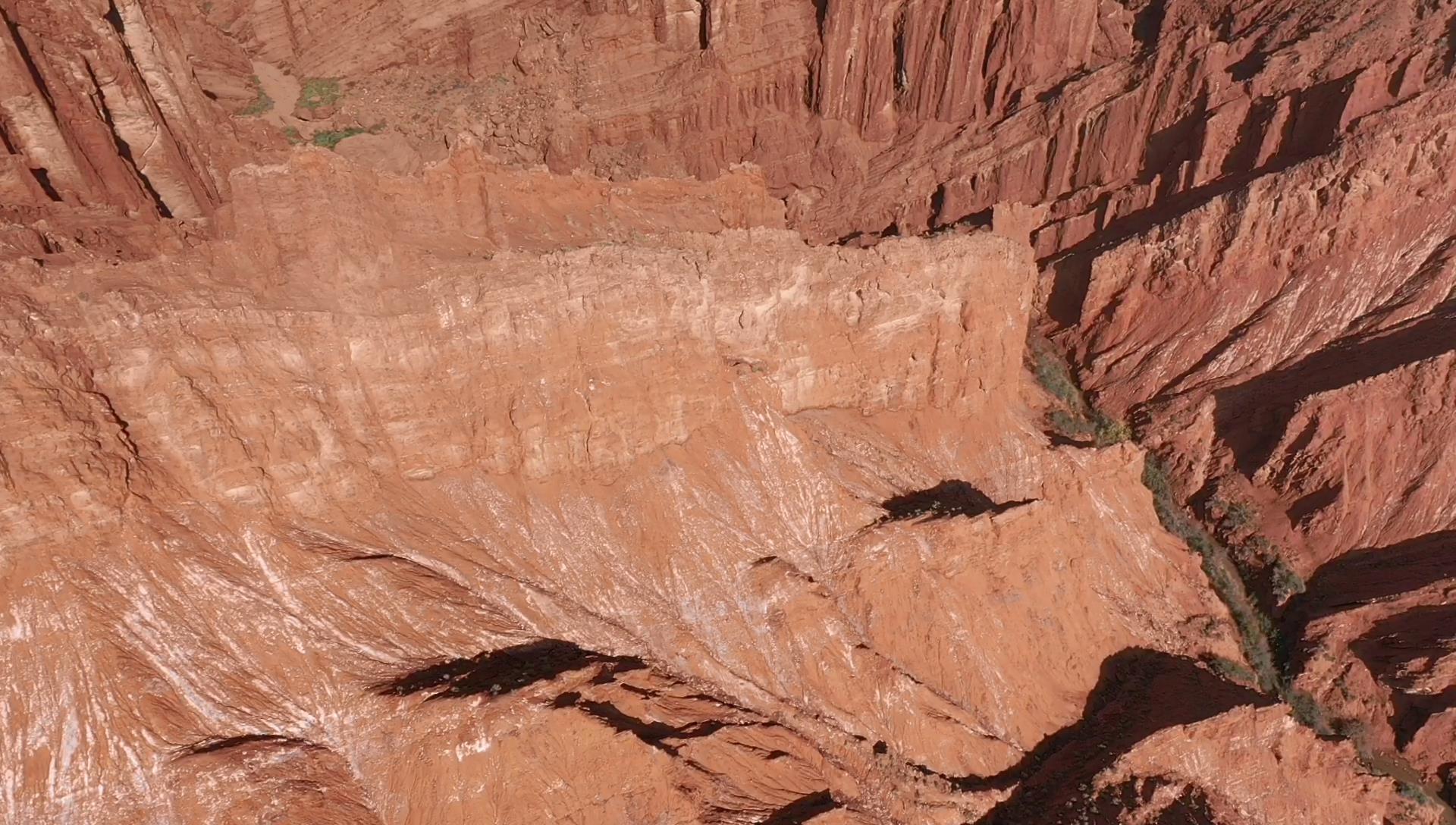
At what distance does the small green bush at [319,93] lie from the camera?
174ft

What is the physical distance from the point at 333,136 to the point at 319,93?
17.0 ft

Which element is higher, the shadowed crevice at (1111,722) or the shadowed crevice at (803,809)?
the shadowed crevice at (1111,722)

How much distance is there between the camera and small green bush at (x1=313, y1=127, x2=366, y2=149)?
164ft

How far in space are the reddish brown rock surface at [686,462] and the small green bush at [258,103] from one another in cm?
77

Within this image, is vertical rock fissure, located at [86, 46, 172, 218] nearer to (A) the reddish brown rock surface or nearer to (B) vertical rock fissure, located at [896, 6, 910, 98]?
(A) the reddish brown rock surface

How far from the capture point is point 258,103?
169ft

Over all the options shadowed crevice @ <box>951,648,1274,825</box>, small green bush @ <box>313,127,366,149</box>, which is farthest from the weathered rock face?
small green bush @ <box>313,127,366,149</box>

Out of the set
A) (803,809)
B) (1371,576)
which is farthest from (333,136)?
(1371,576)

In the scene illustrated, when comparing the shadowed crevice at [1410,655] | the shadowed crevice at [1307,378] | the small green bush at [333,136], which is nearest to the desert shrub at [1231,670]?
the shadowed crevice at [1410,655]

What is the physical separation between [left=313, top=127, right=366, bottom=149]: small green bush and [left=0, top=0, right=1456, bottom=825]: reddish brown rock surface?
0.66m

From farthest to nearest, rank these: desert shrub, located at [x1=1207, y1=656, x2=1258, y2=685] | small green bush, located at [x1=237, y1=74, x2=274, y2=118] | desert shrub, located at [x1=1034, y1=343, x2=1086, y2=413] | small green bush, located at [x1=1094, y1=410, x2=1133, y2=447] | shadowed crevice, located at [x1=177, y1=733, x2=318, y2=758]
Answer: small green bush, located at [x1=237, y1=74, x2=274, y2=118]
desert shrub, located at [x1=1034, y1=343, x2=1086, y2=413]
small green bush, located at [x1=1094, y1=410, x2=1133, y2=447]
desert shrub, located at [x1=1207, y1=656, x2=1258, y2=685]
shadowed crevice, located at [x1=177, y1=733, x2=318, y2=758]

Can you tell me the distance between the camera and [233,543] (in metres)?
21.9

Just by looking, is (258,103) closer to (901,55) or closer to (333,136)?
(333,136)

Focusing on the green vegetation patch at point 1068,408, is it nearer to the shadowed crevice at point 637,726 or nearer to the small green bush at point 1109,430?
the small green bush at point 1109,430
